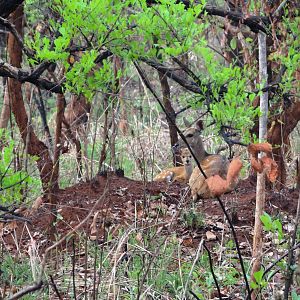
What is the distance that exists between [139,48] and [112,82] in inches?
13.3

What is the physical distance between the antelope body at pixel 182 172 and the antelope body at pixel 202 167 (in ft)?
0.44

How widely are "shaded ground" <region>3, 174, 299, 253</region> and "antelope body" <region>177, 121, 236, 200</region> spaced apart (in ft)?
0.44

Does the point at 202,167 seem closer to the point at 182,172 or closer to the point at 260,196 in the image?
the point at 182,172

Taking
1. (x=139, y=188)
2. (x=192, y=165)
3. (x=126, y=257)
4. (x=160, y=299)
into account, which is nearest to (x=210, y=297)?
(x=160, y=299)

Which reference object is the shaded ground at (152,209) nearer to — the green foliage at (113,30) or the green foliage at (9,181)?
the green foliage at (9,181)

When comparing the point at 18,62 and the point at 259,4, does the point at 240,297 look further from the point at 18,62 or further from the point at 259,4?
the point at 18,62

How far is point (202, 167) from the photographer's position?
8258 mm

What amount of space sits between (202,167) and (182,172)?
2.42 ft

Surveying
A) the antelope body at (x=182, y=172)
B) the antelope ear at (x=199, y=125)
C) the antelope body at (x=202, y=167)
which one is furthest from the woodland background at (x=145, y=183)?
the antelope ear at (x=199, y=125)

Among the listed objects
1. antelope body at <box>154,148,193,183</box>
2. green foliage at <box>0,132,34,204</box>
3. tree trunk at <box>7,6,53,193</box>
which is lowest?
green foliage at <box>0,132,34,204</box>

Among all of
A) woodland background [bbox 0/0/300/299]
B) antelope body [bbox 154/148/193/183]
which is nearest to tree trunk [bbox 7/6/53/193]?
woodland background [bbox 0/0/300/299]

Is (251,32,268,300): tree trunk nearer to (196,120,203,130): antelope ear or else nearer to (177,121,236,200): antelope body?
(177,121,236,200): antelope body

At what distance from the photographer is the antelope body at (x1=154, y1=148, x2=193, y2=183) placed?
874cm

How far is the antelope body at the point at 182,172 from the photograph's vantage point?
28.7ft
